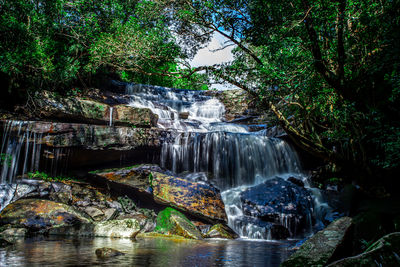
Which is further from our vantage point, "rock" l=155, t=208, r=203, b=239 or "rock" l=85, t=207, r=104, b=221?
"rock" l=85, t=207, r=104, b=221

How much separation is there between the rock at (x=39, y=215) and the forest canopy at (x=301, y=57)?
491cm

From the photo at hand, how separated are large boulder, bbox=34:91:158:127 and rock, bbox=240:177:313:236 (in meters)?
6.72

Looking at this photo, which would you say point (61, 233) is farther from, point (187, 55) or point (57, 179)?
point (187, 55)

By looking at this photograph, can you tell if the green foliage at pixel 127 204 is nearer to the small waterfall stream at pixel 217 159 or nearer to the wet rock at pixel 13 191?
the small waterfall stream at pixel 217 159

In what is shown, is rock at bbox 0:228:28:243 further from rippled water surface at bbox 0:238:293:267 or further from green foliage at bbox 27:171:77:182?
green foliage at bbox 27:171:77:182

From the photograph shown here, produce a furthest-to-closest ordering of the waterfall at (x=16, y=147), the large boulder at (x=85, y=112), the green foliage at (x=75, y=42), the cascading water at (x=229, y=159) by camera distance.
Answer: the cascading water at (x=229, y=159), the large boulder at (x=85, y=112), the waterfall at (x=16, y=147), the green foliage at (x=75, y=42)

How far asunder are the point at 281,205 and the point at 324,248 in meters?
6.44

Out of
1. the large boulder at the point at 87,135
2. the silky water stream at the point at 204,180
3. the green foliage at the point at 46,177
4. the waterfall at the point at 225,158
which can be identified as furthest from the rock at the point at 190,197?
the green foliage at the point at 46,177

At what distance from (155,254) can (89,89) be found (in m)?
15.3

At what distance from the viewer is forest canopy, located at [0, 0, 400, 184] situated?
21.0 feet

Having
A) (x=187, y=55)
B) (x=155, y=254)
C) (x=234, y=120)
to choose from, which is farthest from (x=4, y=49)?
(x=234, y=120)

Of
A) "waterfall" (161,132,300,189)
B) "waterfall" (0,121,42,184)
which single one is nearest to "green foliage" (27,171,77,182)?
"waterfall" (0,121,42,184)

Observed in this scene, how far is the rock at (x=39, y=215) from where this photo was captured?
282 inches

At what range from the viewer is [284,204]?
967 cm
